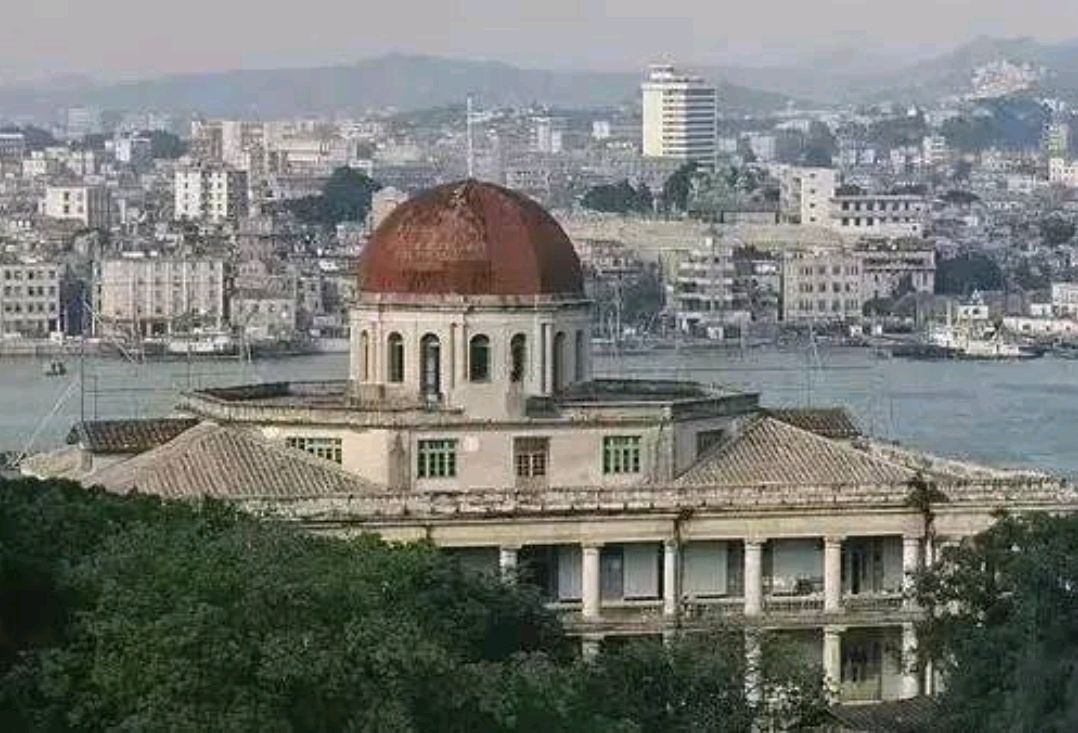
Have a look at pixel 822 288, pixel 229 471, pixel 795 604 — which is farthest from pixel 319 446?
pixel 822 288

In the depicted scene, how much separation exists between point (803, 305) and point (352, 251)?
17663 millimetres

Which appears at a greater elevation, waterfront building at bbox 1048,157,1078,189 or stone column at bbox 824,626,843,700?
stone column at bbox 824,626,843,700

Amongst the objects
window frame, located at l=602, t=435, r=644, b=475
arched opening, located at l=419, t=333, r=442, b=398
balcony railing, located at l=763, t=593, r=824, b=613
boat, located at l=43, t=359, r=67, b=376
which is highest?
arched opening, located at l=419, t=333, r=442, b=398

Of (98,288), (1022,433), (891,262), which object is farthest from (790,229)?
(1022,433)

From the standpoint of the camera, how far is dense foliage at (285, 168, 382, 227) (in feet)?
479

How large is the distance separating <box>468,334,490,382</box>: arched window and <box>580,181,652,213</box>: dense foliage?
118 m

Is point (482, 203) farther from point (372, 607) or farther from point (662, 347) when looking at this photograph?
point (662, 347)

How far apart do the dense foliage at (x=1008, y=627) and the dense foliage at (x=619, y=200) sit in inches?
4794

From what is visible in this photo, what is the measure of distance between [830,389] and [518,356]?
165 ft

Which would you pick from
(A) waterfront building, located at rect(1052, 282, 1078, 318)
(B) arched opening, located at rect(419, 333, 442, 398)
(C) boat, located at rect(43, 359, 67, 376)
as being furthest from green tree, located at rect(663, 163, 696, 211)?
(B) arched opening, located at rect(419, 333, 442, 398)

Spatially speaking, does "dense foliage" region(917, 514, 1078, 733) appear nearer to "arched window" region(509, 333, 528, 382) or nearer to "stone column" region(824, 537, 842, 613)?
"stone column" region(824, 537, 842, 613)

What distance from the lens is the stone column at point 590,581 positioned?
27547 mm

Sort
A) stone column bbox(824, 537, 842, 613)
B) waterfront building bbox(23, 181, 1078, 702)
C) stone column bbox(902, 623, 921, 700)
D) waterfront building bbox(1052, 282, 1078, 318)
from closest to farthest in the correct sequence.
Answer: stone column bbox(902, 623, 921, 700) < waterfront building bbox(23, 181, 1078, 702) < stone column bbox(824, 537, 842, 613) < waterfront building bbox(1052, 282, 1078, 318)

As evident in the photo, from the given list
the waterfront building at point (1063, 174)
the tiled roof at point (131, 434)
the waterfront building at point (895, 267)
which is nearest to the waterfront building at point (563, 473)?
the tiled roof at point (131, 434)
